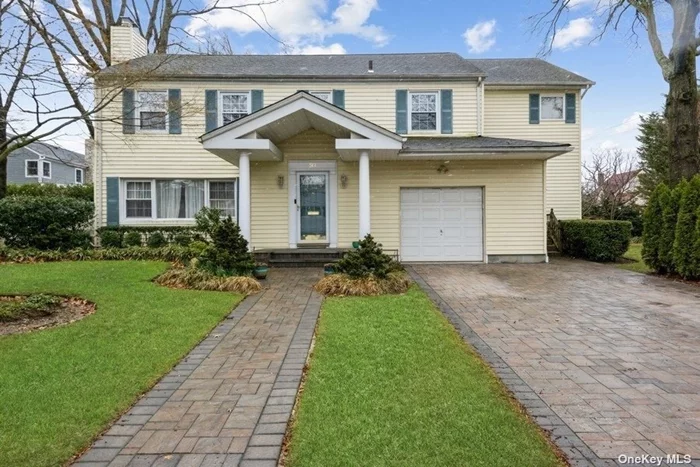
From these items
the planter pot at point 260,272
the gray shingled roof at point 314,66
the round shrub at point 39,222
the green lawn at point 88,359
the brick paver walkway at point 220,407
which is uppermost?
the gray shingled roof at point 314,66

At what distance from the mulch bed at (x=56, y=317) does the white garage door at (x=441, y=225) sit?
8541 millimetres

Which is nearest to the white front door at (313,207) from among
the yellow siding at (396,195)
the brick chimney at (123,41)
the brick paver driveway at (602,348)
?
the yellow siding at (396,195)

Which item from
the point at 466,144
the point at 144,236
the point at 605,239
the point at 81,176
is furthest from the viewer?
the point at 81,176

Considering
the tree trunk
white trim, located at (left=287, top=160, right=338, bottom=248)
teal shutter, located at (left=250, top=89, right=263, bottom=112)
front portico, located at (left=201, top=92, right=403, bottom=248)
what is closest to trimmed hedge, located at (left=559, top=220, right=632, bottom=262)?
the tree trunk

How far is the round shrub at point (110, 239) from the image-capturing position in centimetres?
1366

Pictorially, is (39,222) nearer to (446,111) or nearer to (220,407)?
(220,407)

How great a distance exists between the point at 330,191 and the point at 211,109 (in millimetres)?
5190

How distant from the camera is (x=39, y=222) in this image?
12547 millimetres

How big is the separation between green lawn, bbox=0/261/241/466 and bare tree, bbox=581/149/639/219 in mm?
21199

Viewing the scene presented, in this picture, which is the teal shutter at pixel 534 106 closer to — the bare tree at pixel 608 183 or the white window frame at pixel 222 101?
the bare tree at pixel 608 183

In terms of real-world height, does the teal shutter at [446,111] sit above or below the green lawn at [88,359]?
above

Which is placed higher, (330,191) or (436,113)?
(436,113)

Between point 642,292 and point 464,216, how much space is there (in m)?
5.37

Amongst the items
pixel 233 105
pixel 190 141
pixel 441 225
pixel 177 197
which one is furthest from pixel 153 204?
pixel 441 225
